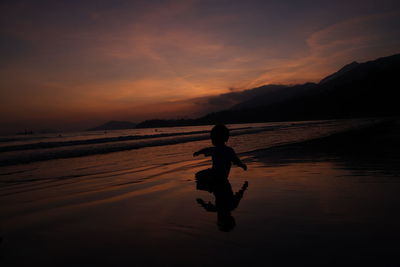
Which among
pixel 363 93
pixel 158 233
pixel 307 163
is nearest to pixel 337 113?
pixel 363 93

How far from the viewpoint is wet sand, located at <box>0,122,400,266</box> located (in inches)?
111

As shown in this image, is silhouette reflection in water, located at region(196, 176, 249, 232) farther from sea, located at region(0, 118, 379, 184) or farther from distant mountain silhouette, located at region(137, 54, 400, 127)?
distant mountain silhouette, located at region(137, 54, 400, 127)

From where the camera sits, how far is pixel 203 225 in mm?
3781

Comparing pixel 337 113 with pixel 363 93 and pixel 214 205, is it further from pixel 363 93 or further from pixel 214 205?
pixel 214 205

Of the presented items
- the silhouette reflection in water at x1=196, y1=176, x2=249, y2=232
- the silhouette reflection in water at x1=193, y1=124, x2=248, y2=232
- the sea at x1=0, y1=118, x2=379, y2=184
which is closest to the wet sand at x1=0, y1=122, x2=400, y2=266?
the silhouette reflection in water at x1=196, y1=176, x2=249, y2=232

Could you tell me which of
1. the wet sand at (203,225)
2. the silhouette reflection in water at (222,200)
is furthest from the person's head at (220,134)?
the wet sand at (203,225)

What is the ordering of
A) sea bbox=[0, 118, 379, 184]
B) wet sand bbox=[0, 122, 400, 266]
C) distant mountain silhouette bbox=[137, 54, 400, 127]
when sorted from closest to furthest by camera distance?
wet sand bbox=[0, 122, 400, 266], sea bbox=[0, 118, 379, 184], distant mountain silhouette bbox=[137, 54, 400, 127]

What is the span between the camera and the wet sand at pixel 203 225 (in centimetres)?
281

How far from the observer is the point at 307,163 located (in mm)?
9336

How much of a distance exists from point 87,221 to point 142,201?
1.27 meters

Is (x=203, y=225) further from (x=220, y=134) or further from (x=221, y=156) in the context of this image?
(x=220, y=134)

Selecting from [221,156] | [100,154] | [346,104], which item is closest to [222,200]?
[221,156]

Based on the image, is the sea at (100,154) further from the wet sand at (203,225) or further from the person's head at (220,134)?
the person's head at (220,134)

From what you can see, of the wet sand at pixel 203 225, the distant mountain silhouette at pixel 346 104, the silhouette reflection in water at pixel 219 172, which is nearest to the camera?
the wet sand at pixel 203 225
